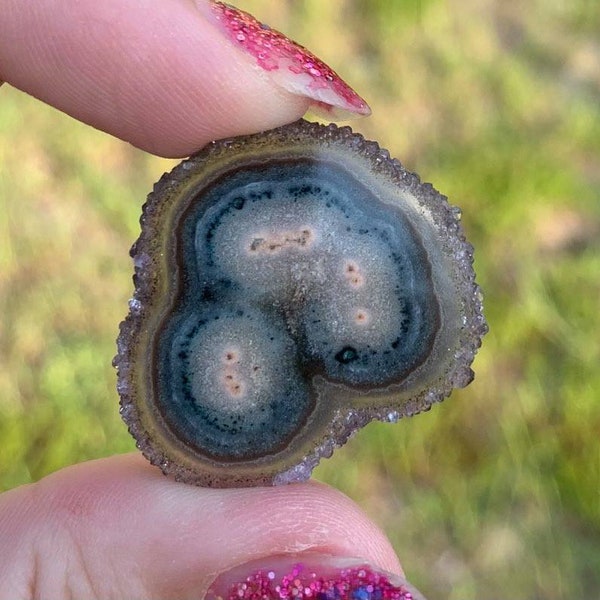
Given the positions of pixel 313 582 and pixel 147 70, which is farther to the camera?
pixel 147 70

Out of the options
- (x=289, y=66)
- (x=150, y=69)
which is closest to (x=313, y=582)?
(x=289, y=66)

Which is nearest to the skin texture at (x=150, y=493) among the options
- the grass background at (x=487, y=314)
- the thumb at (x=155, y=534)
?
the thumb at (x=155, y=534)

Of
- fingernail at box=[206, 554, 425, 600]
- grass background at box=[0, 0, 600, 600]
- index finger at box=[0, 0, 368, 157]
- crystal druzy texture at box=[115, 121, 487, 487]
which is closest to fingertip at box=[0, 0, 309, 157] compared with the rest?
index finger at box=[0, 0, 368, 157]

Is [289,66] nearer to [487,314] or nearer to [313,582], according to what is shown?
[313,582]

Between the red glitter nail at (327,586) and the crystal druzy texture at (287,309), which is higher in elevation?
the crystal druzy texture at (287,309)

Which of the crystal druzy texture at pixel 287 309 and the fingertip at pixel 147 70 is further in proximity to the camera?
the fingertip at pixel 147 70

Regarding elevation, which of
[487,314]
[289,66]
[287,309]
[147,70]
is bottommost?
[487,314]

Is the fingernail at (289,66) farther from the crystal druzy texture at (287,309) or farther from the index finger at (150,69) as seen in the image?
the crystal druzy texture at (287,309)
